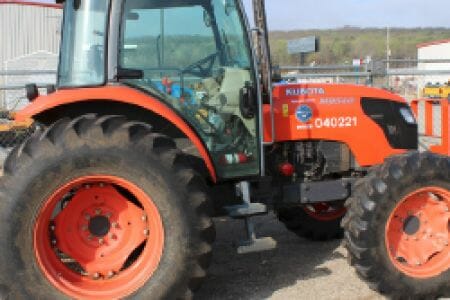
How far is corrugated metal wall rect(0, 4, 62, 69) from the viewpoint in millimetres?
26078

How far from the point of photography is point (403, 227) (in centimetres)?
446

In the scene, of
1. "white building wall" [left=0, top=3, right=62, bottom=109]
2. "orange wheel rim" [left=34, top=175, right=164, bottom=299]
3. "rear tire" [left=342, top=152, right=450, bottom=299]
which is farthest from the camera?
"white building wall" [left=0, top=3, right=62, bottom=109]

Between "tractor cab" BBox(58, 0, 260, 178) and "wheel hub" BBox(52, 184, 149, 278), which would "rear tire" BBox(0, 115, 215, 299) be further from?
"tractor cab" BBox(58, 0, 260, 178)

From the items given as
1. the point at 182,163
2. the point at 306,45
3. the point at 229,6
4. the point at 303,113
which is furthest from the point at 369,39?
the point at 182,163

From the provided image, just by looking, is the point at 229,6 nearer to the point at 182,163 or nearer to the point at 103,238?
the point at 182,163

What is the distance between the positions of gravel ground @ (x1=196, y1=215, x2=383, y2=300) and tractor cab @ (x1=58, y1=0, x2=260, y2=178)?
2.98 ft

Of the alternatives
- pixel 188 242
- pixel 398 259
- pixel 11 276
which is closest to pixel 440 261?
pixel 398 259

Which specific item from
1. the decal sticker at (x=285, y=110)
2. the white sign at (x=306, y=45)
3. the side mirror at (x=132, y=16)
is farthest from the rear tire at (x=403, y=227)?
the white sign at (x=306, y=45)

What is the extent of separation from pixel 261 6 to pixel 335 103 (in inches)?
42.2

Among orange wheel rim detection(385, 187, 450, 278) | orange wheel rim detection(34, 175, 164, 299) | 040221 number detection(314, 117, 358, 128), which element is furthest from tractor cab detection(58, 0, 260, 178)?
orange wheel rim detection(385, 187, 450, 278)

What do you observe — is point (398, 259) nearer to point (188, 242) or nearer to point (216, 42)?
point (188, 242)

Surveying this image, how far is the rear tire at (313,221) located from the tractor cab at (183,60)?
4.30ft

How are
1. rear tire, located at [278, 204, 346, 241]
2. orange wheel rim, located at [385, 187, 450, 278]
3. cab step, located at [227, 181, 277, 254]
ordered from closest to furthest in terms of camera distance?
cab step, located at [227, 181, 277, 254] < orange wheel rim, located at [385, 187, 450, 278] < rear tire, located at [278, 204, 346, 241]

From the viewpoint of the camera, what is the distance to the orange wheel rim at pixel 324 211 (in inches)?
224
